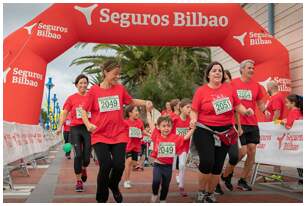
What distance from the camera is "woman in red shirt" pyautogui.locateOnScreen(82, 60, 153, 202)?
5559 millimetres

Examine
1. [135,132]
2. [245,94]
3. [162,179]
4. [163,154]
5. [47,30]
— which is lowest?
[162,179]

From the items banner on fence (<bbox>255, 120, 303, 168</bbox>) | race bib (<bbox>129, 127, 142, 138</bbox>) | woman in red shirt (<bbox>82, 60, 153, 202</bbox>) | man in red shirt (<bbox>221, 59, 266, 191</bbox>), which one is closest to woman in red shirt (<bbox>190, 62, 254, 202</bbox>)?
woman in red shirt (<bbox>82, 60, 153, 202</bbox>)

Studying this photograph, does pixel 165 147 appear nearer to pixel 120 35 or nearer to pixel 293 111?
pixel 293 111

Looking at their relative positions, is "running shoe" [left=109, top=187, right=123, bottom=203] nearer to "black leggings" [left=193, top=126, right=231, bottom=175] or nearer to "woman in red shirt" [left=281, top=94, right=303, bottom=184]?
"black leggings" [left=193, top=126, right=231, bottom=175]

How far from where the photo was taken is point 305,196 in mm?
5867

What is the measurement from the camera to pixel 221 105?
5.92 meters

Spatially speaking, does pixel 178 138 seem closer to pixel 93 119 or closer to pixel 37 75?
pixel 93 119

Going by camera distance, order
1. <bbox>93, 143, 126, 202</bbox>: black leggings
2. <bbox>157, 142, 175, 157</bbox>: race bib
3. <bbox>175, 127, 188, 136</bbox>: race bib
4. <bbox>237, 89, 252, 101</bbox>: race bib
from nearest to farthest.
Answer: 1. <bbox>93, 143, 126, 202</bbox>: black leggings
2. <bbox>157, 142, 175, 157</bbox>: race bib
3. <bbox>237, 89, 252, 101</bbox>: race bib
4. <bbox>175, 127, 188, 136</bbox>: race bib

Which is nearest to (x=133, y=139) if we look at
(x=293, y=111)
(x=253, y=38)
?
(x=293, y=111)

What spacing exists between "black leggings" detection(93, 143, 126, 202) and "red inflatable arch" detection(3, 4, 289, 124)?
22.1ft

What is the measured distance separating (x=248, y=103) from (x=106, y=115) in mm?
2568

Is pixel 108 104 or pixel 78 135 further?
pixel 78 135

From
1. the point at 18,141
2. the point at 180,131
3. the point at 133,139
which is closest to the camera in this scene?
the point at 180,131

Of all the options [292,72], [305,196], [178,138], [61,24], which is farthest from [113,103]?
[292,72]
